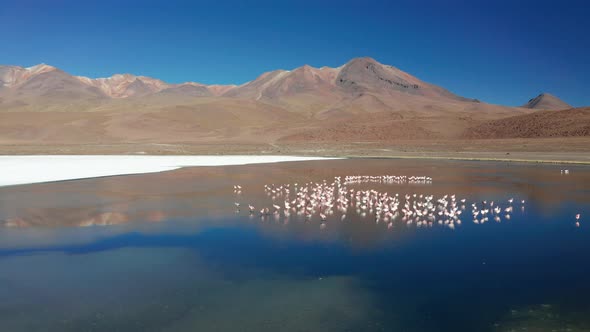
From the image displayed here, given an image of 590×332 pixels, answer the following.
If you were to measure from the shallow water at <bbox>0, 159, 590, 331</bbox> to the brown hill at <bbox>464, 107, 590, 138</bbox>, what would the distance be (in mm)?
64634

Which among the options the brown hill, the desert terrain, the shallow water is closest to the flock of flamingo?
the shallow water

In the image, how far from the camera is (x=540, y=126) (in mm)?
79375

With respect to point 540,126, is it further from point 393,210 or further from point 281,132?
point 393,210

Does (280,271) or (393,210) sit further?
(393,210)

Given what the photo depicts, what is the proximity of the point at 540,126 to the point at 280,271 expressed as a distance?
8194 centimetres

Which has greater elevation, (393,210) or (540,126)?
(540,126)

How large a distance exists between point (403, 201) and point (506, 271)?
883cm

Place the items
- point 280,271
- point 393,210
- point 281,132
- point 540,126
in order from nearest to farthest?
point 280,271
point 393,210
point 540,126
point 281,132

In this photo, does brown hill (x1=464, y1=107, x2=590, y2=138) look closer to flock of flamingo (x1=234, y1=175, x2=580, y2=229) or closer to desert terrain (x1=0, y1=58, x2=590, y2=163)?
desert terrain (x1=0, y1=58, x2=590, y2=163)

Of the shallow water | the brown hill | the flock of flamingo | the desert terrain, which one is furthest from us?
the brown hill

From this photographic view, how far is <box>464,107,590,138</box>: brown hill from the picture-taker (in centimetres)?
7262

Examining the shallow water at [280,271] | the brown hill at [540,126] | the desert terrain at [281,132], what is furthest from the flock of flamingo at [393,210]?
the brown hill at [540,126]

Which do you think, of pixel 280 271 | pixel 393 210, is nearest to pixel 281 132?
pixel 393 210

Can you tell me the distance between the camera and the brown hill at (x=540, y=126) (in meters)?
72.6
